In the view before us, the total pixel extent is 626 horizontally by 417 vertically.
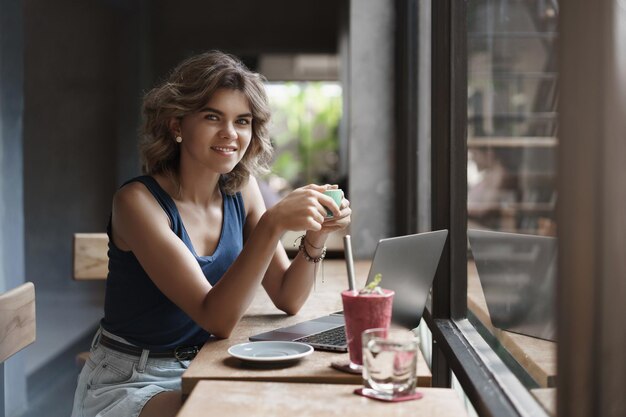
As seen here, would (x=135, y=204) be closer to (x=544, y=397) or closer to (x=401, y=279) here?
(x=401, y=279)

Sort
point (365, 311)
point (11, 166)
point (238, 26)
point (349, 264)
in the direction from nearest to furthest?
point (365, 311)
point (349, 264)
point (11, 166)
point (238, 26)

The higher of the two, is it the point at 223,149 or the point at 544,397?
the point at 223,149

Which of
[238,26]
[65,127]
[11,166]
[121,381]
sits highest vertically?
[238,26]

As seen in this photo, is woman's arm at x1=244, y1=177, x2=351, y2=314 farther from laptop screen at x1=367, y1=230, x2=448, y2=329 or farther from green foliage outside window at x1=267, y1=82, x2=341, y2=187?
green foliage outside window at x1=267, y1=82, x2=341, y2=187

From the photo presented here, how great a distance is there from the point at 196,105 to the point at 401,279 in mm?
737

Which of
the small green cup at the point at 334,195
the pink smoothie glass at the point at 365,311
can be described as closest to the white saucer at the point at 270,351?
the pink smoothie glass at the point at 365,311

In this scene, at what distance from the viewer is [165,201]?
6.24 ft

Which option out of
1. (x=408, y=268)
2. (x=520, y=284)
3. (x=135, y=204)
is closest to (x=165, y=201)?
(x=135, y=204)

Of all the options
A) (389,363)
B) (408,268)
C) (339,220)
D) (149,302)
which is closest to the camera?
(389,363)

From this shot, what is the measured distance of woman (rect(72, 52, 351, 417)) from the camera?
1.66 m

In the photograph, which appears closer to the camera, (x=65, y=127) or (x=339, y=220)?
(x=339, y=220)

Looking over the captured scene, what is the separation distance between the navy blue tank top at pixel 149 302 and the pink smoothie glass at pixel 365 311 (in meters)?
0.66

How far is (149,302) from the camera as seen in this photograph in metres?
1.87

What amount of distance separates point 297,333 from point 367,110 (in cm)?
188
